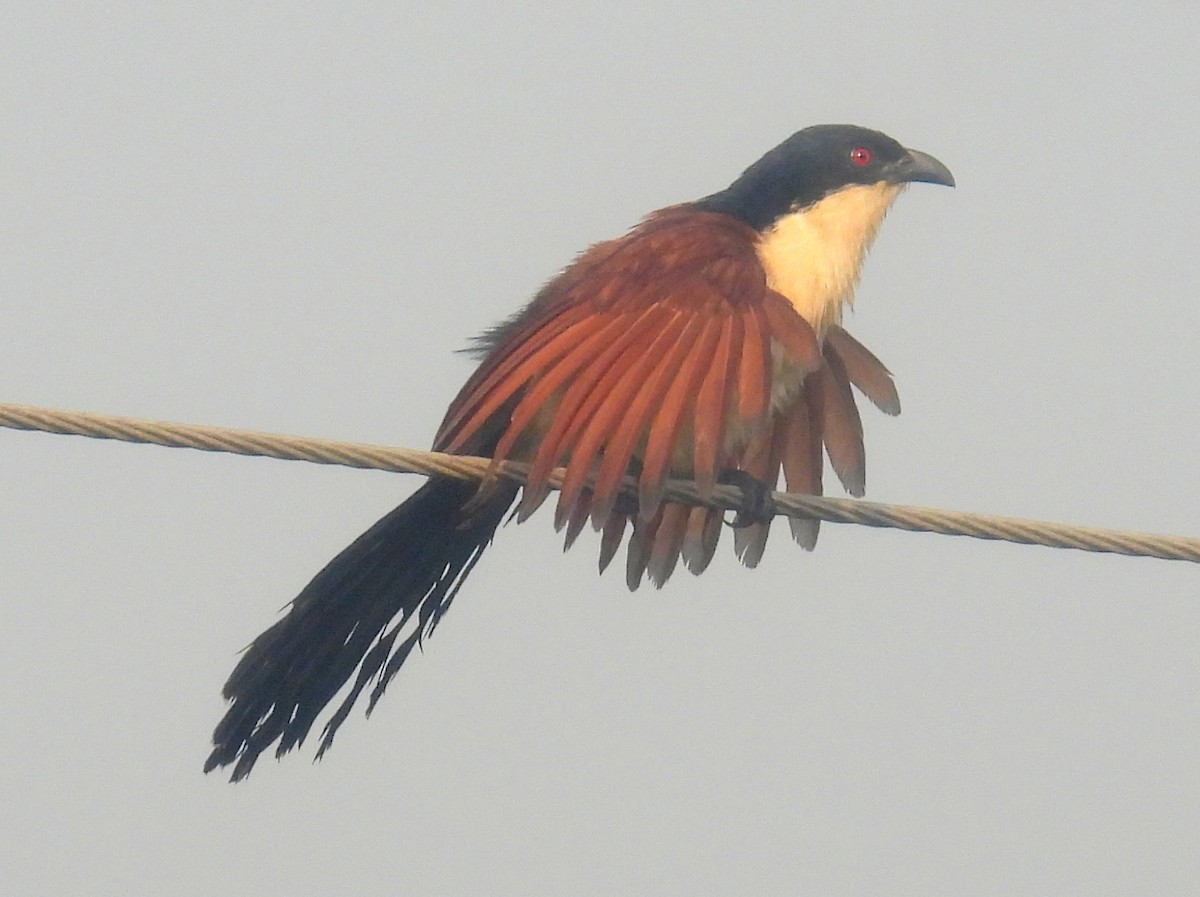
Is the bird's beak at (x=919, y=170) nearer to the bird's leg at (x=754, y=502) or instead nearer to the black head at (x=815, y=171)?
the black head at (x=815, y=171)

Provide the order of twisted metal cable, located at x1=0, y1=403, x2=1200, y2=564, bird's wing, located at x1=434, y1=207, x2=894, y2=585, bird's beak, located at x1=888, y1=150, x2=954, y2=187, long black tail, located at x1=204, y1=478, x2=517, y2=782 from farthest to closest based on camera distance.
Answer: bird's beak, located at x1=888, y1=150, x2=954, y2=187, long black tail, located at x1=204, y1=478, x2=517, y2=782, bird's wing, located at x1=434, y1=207, x2=894, y2=585, twisted metal cable, located at x1=0, y1=403, x2=1200, y2=564

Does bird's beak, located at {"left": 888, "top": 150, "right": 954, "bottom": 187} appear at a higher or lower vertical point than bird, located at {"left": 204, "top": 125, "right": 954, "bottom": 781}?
higher

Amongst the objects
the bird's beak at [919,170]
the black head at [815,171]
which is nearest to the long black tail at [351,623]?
the black head at [815,171]

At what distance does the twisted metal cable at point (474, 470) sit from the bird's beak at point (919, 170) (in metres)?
1.37

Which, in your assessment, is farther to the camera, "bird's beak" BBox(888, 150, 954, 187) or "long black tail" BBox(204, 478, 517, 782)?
"bird's beak" BBox(888, 150, 954, 187)

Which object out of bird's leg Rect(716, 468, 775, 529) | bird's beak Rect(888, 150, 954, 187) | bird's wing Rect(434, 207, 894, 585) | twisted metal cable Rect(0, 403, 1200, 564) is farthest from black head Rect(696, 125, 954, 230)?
twisted metal cable Rect(0, 403, 1200, 564)

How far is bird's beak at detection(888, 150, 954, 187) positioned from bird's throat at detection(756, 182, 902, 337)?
110 mm

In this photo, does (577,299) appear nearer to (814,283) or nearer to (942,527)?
(814,283)

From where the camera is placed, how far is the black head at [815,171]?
165 inches

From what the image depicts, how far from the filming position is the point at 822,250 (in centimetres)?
407

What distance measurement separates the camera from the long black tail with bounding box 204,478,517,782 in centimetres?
368

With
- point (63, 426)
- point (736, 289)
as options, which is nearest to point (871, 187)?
point (736, 289)

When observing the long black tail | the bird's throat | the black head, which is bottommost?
the long black tail

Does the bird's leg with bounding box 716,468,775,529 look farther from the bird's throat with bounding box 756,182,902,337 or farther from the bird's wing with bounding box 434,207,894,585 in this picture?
the bird's throat with bounding box 756,182,902,337
